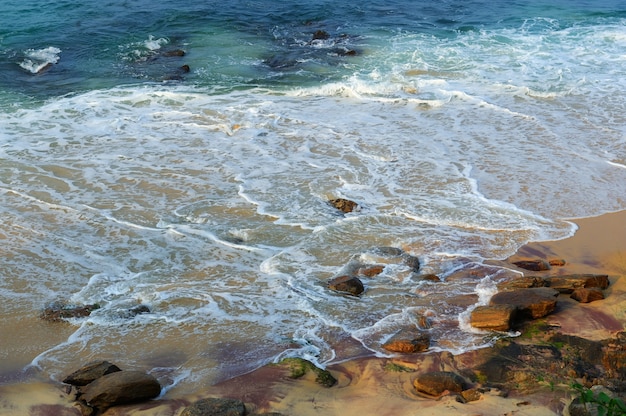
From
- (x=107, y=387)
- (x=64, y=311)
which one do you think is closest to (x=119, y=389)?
(x=107, y=387)

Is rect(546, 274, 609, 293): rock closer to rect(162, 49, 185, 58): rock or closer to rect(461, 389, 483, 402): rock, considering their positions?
rect(461, 389, 483, 402): rock

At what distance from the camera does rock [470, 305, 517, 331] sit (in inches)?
268

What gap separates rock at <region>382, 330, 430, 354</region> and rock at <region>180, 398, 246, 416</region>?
1.69m

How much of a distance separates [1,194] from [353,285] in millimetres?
5752

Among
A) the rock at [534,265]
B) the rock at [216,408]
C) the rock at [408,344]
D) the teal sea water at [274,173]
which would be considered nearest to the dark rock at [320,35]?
the teal sea water at [274,173]

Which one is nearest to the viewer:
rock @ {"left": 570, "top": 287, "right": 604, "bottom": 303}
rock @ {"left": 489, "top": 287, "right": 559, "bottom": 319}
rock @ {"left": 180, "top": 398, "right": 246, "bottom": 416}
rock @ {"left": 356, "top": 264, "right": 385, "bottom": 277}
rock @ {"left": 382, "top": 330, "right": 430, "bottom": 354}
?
rock @ {"left": 180, "top": 398, "right": 246, "bottom": 416}

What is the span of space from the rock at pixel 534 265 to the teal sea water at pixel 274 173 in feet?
0.90

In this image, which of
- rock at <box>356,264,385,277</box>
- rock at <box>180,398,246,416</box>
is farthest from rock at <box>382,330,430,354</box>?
rock at <box>180,398,246,416</box>

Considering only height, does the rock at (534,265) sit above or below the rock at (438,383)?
below

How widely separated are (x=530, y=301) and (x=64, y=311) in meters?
4.78

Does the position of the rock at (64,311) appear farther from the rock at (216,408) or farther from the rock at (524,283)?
the rock at (524,283)

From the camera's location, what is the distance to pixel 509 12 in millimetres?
24281

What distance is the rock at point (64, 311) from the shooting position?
703 centimetres

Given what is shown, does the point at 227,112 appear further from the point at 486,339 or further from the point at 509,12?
the point at 509,12
